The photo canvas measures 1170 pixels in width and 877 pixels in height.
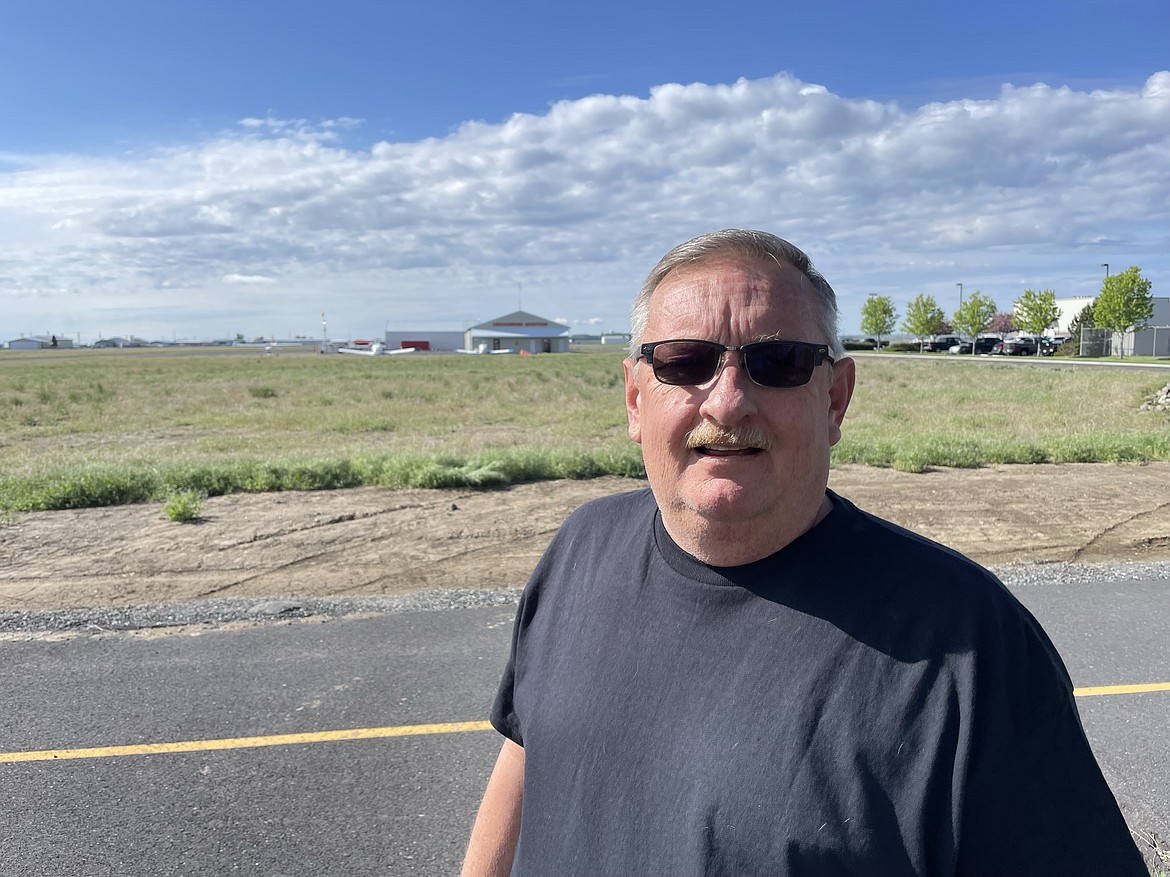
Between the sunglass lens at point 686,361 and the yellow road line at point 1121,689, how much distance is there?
4.33m

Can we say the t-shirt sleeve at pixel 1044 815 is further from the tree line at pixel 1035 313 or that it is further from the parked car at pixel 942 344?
the parked car at pixel 942 344

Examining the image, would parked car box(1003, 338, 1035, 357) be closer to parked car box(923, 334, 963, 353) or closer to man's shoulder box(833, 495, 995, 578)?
parked car box(923, 334, 963, 353)

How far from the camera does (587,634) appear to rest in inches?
70.0

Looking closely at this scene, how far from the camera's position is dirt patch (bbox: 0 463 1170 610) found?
7.90m

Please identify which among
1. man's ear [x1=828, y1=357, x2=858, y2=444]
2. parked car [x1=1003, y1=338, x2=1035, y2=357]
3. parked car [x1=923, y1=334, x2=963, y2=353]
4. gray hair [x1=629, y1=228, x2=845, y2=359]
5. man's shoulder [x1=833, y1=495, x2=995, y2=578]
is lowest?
man's shoulder [x1=833, y1=495, x2=995, y2=578]

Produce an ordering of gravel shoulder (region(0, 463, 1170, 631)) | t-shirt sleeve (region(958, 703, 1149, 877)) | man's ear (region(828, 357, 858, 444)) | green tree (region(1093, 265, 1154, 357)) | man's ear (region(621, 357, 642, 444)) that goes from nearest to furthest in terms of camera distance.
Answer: t-shirt sleeve (region(958, 703, 1149, 877))
man's ear (region(828, 357, 858, 444))
man's ear (region(621, 357, 642, 444))
gravel shoulder (region(0, 463, 1170, 631))
green tree (region(1093, 265, 1154, 357))

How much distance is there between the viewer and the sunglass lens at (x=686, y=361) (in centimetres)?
172

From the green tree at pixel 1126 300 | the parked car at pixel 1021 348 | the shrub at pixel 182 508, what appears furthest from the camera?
the parked car at pixel 1021 348

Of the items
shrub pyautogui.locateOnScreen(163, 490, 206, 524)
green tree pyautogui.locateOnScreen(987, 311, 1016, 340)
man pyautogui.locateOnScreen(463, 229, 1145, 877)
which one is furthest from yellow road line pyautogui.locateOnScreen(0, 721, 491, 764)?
green tree pyautogui.locateOnScreen(987, 311, 1016, 340)

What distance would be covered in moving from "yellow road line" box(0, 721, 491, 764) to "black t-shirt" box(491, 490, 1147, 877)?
2969 mm

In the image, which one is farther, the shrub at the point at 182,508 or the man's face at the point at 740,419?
the shrub at the point at 182,508

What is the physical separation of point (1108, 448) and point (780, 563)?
15811mm

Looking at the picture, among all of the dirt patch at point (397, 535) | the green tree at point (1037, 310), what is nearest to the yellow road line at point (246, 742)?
the dirt patch at point (397, 535)

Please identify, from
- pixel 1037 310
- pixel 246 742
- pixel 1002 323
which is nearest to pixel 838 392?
pixel 246 742
